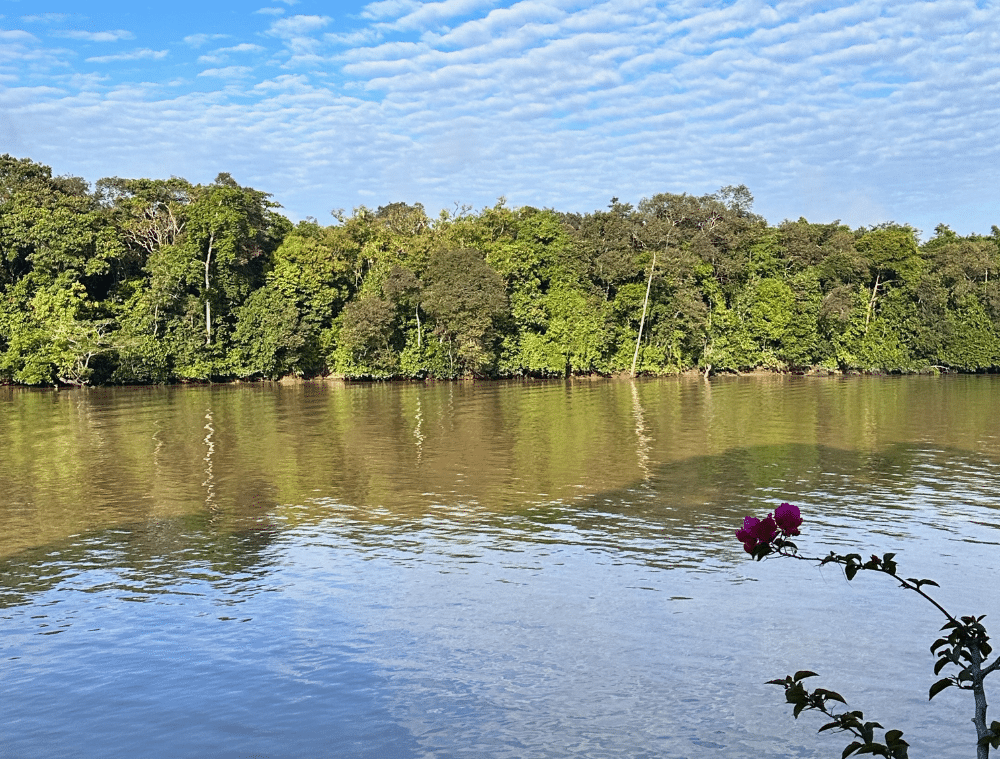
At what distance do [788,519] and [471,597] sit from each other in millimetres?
8219

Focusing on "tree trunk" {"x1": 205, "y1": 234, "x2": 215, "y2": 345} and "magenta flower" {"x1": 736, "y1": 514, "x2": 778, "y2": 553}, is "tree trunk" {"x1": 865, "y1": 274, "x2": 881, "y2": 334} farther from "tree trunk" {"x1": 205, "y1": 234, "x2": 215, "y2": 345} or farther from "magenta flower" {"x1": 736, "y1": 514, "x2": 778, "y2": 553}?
"magenta flower" {"x1": 736, "y1": 514, "x2": 778, "y2": 553}

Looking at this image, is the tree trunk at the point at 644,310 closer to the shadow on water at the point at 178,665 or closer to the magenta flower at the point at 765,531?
the shadow on water at the point at 178,665

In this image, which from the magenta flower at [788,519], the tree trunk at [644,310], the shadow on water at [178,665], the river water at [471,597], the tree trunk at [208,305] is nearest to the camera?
the magenta flower at [788,519]

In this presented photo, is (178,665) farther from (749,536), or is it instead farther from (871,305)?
(871,305)

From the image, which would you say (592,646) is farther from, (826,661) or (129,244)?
(129,244)

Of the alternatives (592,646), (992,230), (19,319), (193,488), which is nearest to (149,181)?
(19,319)

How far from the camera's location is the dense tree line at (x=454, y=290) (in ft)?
201

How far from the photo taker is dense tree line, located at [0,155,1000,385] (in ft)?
201

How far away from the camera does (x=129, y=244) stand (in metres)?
66.9

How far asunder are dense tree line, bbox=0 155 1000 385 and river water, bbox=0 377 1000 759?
127 ft

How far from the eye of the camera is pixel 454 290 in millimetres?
63156

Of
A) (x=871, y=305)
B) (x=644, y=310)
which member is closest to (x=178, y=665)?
(x=644, y=310)

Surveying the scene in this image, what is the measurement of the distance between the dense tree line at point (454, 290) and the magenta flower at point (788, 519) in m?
59.3

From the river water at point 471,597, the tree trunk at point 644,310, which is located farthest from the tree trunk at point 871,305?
the river water at point 471,597
